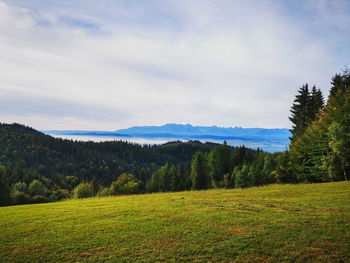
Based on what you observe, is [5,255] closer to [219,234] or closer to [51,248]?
[51,248]

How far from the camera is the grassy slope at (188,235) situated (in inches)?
403

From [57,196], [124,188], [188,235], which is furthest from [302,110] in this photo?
[57,196]

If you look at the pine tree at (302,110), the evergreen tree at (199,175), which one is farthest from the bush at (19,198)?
the pine tree at (302,110)

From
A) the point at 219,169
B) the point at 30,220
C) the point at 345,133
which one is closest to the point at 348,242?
the point at 30,220

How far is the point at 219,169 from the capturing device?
83.9 meters

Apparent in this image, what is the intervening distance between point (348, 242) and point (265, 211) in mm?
6750

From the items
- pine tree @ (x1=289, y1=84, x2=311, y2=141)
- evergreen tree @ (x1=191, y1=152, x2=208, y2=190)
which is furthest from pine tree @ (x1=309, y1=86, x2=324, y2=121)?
evergreen tree @ (x1=191, y1=152, x2=208, y2=190)

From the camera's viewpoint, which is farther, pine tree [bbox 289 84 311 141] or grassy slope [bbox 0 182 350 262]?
pine tree [bbox 289 84 311 141]

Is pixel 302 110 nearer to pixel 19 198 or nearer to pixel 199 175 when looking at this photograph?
pixel 199 175

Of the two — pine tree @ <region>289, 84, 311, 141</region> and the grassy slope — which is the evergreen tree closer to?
pine tree @ <region>289, 84, 311, 141</region>

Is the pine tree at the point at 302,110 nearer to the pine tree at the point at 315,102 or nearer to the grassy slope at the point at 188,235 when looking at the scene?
the pine tree at the point at 315,102

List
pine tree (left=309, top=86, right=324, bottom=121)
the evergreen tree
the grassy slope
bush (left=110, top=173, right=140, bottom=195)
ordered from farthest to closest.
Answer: bush (left=110, top=173, right=140, bottom=195), the evergreen tree, pine tree (left=309, top=86, right=324, bottom=121), the grassy slope

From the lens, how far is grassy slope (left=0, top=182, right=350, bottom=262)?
10.2 meters

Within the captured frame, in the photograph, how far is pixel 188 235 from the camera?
12.8 metres
